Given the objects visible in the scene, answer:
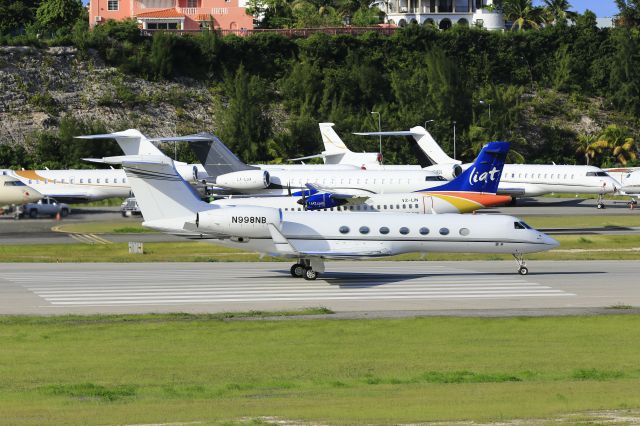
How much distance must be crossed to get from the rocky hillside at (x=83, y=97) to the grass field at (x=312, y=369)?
294ft

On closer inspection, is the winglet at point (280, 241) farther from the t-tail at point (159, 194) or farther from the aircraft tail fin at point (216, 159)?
the aircraft tail fin at point (216, 159)

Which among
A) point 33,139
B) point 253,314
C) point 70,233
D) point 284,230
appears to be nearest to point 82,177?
point 70,233

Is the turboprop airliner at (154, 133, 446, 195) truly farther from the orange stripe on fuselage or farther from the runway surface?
the runway surface

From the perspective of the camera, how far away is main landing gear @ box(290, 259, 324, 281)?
134 ft

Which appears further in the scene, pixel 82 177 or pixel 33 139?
pixel 33 139

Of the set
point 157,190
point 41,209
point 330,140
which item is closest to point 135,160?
point 157,190

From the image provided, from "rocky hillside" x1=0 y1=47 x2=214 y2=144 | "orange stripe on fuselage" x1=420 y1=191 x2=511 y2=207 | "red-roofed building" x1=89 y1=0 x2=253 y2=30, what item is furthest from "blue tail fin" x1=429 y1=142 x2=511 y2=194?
"red-roofed building" x1=89 y1=0 x2=253 y2=30

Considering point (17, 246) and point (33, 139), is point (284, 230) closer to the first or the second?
point (17, 246)

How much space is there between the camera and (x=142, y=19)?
138250 mm

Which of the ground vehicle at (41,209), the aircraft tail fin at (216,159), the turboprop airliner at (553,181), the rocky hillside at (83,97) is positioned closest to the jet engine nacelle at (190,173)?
the aircraft tail fin at (216,159)

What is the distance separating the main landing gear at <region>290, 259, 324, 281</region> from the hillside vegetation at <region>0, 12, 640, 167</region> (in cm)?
7427

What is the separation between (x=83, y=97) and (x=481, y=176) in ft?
242

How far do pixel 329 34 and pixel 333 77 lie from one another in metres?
7.63

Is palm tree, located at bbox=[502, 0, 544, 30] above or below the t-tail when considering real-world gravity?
above
